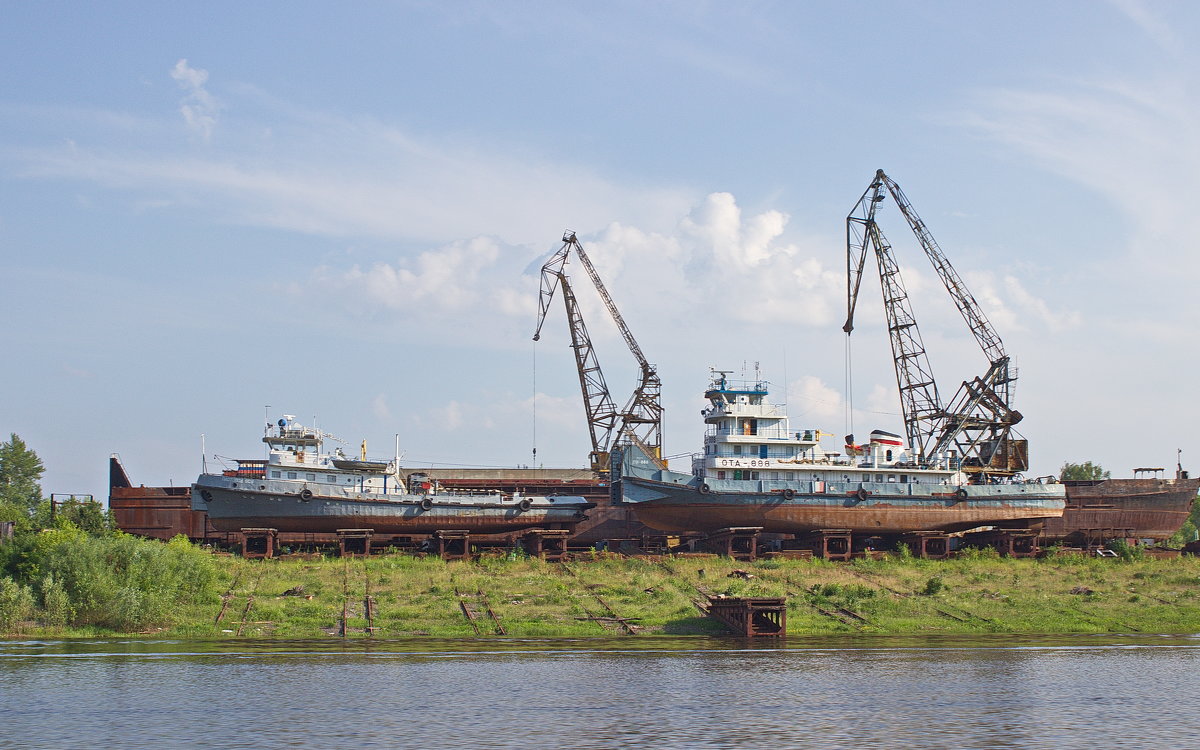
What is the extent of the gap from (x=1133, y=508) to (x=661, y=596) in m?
40.1

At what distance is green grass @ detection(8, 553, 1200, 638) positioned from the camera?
4381cm

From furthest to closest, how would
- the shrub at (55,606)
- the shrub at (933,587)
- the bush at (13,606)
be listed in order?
the shrub at (933,587) → the shrub at (55,606) → the bush at (13,606)

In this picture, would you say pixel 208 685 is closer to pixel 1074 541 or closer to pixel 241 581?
pixel 241 581

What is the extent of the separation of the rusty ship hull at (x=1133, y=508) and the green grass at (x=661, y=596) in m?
12.7

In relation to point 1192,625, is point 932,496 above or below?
above

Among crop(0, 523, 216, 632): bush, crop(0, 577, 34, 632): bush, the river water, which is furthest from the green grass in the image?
the river water

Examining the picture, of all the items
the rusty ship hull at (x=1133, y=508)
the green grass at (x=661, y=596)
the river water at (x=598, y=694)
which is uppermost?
the rusty ship hull at (x=1133, y=508)

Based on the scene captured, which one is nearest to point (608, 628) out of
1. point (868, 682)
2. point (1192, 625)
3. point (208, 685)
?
point (868, 682)

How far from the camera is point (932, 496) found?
6750 centimetres

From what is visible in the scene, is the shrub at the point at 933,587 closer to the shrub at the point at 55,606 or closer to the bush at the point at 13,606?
the shrub at the point at 55,606

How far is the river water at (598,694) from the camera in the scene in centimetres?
2655

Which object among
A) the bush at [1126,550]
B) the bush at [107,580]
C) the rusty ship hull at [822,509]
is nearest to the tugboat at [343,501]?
the rusty ship hull at [822,509]

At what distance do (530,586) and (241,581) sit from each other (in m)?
12.2

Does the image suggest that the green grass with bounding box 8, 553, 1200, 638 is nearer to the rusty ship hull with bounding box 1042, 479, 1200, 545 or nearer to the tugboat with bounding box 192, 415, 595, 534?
the tugboat with bounding box 192, 415, 595, 534
